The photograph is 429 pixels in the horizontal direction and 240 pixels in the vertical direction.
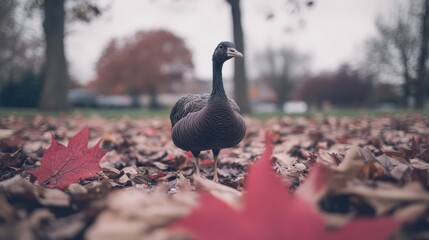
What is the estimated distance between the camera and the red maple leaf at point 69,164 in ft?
5.26

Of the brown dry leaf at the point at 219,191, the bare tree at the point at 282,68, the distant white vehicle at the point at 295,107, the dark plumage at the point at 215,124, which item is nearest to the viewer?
the brown dry leaf at the point at 219,191

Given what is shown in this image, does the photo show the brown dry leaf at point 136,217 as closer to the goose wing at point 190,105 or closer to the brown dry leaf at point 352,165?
the brown dry leaf at point 352,165

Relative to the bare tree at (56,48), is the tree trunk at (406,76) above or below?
below

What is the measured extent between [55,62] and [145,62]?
32616 millimetres

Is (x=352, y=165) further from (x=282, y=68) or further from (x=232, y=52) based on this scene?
(x=282, y=68)

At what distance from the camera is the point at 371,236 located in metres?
0.71

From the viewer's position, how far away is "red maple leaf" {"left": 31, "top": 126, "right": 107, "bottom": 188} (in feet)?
5.26

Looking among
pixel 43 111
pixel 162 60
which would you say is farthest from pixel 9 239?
pixel 162 60

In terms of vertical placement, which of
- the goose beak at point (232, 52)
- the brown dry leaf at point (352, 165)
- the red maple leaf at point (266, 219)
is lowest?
the brown dry leaf at point (352, 165)

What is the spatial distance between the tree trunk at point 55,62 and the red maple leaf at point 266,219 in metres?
10.2

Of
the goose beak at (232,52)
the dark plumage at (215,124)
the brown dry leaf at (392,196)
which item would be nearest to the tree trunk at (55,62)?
the dark plumage at (215,124)

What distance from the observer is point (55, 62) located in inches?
398

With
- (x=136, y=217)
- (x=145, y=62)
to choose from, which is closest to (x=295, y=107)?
(x=145, y=62)

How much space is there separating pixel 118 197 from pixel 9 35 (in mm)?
27847
